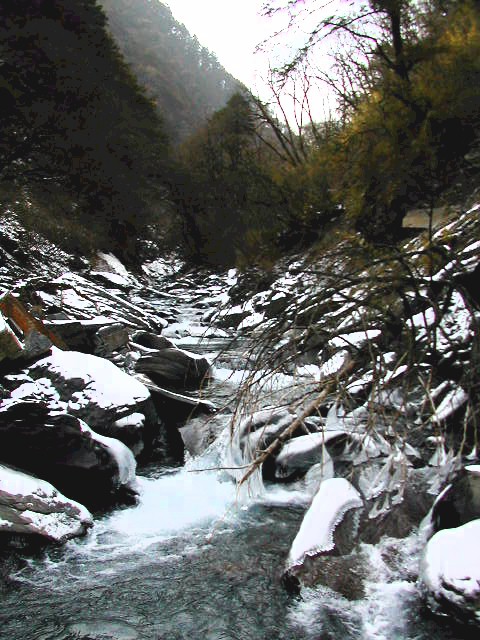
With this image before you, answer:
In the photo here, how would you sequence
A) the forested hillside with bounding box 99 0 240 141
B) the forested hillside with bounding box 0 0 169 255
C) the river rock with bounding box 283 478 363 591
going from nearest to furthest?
the river rock with bounding box 283 478 363 591
the forested hillside with bounding box 0 0 169 255
the forested hillside with bounding box 99 0 240 141

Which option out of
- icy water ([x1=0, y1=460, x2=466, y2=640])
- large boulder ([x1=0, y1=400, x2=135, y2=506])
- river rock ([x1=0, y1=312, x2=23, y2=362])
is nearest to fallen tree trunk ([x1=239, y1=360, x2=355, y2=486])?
icy water ([x1=0, y1=460, x2=466, y2=640])

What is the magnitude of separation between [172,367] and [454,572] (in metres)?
5.65

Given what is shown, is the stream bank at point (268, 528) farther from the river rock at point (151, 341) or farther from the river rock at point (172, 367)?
the river rock at point (151, 341)

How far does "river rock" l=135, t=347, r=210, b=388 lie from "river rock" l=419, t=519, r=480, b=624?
199 inches

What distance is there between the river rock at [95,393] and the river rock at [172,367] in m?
1.94

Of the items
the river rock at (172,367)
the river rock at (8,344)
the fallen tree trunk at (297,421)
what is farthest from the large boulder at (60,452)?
the river rock at (172,367)

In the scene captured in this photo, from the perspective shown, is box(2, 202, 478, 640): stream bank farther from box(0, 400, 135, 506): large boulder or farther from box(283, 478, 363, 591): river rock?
box(0, 400, 135, 506): large boulder

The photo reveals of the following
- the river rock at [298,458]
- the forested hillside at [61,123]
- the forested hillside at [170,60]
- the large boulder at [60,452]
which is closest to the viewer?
the large boulder at [60,452]

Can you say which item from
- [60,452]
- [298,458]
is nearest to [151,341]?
[60,452]

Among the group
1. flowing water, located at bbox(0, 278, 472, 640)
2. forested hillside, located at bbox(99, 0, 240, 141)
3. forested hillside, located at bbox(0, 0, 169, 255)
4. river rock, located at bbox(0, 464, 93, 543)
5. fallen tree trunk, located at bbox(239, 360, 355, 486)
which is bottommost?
flowing water, located at bbox(0, 278, 472, 640)

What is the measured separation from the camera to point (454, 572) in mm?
2506

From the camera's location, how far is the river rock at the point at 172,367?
7604mm

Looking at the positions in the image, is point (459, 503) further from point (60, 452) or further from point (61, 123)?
point (61, 123)

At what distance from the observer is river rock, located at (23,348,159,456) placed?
4.96 meters
